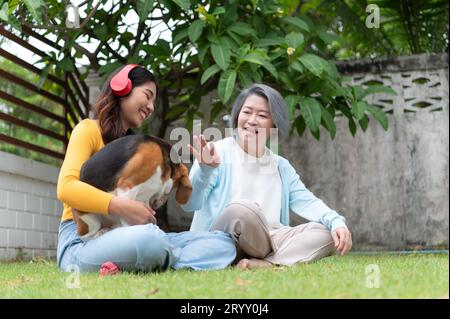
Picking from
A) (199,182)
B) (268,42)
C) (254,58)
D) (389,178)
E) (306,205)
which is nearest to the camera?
(199,182)

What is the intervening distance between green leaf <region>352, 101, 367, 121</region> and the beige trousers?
6.82 feet

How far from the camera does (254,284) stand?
2.75 metres

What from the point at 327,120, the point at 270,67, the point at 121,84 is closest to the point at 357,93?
the point at 327,120

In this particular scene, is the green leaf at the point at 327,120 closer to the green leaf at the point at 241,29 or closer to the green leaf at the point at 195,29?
the green leaf at the point at 241,29

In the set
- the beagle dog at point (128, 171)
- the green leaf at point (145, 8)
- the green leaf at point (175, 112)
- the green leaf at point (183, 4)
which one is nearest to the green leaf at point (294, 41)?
the green leaf at point (183, 4)

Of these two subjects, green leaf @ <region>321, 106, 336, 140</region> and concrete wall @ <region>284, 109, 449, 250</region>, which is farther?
concrete wall @ <region>284, 109, 449, 250</region>

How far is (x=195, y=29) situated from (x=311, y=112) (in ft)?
3.48

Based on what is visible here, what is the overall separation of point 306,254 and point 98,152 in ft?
3.77

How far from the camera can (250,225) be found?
11.8 ft

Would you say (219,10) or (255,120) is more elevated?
(219,10)

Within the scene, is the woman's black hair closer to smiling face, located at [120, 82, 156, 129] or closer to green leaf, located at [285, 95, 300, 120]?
smiling face, located at [120, 82, 156, 129]

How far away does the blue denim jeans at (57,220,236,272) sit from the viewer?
131 inches

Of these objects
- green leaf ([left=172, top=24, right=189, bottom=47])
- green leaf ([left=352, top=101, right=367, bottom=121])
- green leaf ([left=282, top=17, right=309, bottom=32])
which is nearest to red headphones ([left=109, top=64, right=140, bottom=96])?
green leaf ([left=172, top=24, right=189, bottom=47])

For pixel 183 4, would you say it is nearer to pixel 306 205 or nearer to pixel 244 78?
pixel 244 78
